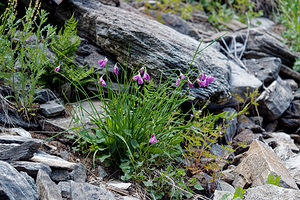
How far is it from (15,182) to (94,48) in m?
2.41

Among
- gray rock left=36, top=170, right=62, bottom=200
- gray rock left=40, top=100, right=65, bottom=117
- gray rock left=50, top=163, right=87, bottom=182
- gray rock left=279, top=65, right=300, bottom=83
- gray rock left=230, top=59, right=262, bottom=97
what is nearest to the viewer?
gray rock left=36, top=170, right=62, bottom=200

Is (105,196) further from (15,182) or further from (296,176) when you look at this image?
(296,176)

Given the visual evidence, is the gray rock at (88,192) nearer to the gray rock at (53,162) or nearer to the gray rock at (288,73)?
the gray rock at (53,162)

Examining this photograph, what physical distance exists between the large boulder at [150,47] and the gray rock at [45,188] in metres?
1.65

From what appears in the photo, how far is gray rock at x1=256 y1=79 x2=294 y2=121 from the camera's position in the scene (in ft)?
14.1

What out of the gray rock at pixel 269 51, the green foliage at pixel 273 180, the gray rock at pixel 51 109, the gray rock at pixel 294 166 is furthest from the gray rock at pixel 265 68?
the gray rock at pixel 51 109

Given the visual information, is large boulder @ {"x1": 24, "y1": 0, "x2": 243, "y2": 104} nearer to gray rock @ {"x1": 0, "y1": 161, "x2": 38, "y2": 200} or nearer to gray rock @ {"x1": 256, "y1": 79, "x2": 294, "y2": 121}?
gray rock @ {"x1": 256, "y1": 79, "x2": 294, "y2": 121}

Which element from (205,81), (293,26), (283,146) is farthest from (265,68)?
(205,81)

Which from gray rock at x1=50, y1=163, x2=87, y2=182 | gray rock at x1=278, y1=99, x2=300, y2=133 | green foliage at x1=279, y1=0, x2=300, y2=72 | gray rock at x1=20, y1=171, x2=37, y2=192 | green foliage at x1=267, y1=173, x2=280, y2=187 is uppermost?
green foliage at x1=279, y1=0, x2=300, y2=72

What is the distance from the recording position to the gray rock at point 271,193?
208cm

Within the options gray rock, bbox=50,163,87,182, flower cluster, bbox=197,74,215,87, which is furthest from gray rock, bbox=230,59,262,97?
gray rock, bbox=50,163,87,182

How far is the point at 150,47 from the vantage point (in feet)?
11.3

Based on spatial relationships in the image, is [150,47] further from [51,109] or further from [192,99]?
[51,109]

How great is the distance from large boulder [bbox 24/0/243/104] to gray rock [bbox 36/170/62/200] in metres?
1.65
